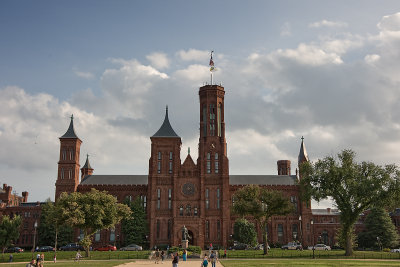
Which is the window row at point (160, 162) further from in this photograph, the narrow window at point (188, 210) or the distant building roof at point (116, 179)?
the distant building roof at point (116, 179)

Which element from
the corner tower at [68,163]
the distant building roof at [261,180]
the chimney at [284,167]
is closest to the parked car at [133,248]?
the corner tower at [68,163]

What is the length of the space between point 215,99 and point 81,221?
4501 centimetres

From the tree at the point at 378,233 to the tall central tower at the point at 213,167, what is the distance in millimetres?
29229

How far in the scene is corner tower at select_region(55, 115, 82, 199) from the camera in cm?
9538

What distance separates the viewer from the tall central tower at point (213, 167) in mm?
89188

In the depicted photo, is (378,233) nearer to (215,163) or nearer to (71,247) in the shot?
(215,163)

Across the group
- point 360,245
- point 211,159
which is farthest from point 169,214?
point 360,245

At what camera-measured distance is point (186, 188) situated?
3573 inches

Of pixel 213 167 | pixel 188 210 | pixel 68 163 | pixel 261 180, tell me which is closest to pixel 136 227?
pixel 188 210

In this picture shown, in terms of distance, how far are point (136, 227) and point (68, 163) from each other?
23064 millimetres

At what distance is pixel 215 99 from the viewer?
319 feet

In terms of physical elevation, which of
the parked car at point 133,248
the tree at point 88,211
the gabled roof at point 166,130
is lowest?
the parked car at point 133,248

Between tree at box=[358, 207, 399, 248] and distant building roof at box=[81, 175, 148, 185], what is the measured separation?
5088 cm

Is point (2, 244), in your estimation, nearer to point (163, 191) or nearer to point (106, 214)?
point (106, 214)
